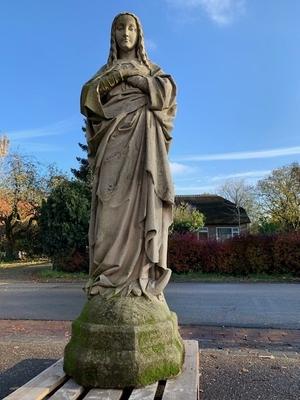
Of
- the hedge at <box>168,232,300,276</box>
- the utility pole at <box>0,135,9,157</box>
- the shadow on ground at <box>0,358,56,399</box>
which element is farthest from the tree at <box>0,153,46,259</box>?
the shadow on ground at <box>0,358,56,399</box>

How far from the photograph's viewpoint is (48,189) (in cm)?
3388

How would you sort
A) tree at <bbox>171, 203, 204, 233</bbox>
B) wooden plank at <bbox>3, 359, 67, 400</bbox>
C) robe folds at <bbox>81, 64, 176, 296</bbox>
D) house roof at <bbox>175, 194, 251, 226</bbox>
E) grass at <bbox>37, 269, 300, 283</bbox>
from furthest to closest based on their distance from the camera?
house roof at <bbox>175, 194, 251, 226</bbox> → tree at <bbox>171, 203, 204, 233</bbox> → grass at <bbox>37, 269, 300, 283</bbox> → robe folds at <bbox>81, 64, 176, 296</bbox> → wooden plank at <bbox>3, 359, 67, 400</bbox>

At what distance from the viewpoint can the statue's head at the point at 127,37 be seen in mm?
4465

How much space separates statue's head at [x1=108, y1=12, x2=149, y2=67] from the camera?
4.46m

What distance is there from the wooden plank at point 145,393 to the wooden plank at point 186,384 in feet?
0.31

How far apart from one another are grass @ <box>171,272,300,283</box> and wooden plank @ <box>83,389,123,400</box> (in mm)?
15214

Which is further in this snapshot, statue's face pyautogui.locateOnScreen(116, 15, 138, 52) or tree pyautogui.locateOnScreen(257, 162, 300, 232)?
tree pyautogui.locateOnScreen(257, 162, 300, 232)

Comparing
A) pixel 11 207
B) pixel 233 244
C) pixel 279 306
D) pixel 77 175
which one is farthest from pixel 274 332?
pixel 11 207

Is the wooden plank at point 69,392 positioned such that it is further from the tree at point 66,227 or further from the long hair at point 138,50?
the tree at point 66,227

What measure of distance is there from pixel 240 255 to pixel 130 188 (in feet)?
55.7

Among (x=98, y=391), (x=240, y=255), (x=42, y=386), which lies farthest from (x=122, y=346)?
(x=240, y=255)

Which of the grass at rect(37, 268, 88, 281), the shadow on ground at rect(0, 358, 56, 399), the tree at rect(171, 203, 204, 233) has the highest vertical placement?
the tree at rect(171, 203, 204, 233)

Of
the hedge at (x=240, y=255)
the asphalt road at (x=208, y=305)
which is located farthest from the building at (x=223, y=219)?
the asphalt road at (x=208, y=305)

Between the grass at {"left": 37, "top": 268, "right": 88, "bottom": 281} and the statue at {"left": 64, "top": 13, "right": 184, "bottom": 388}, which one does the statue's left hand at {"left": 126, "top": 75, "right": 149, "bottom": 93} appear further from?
the grass at {"left": 37, "top": 268, "right": 88, "bottom": 281}
